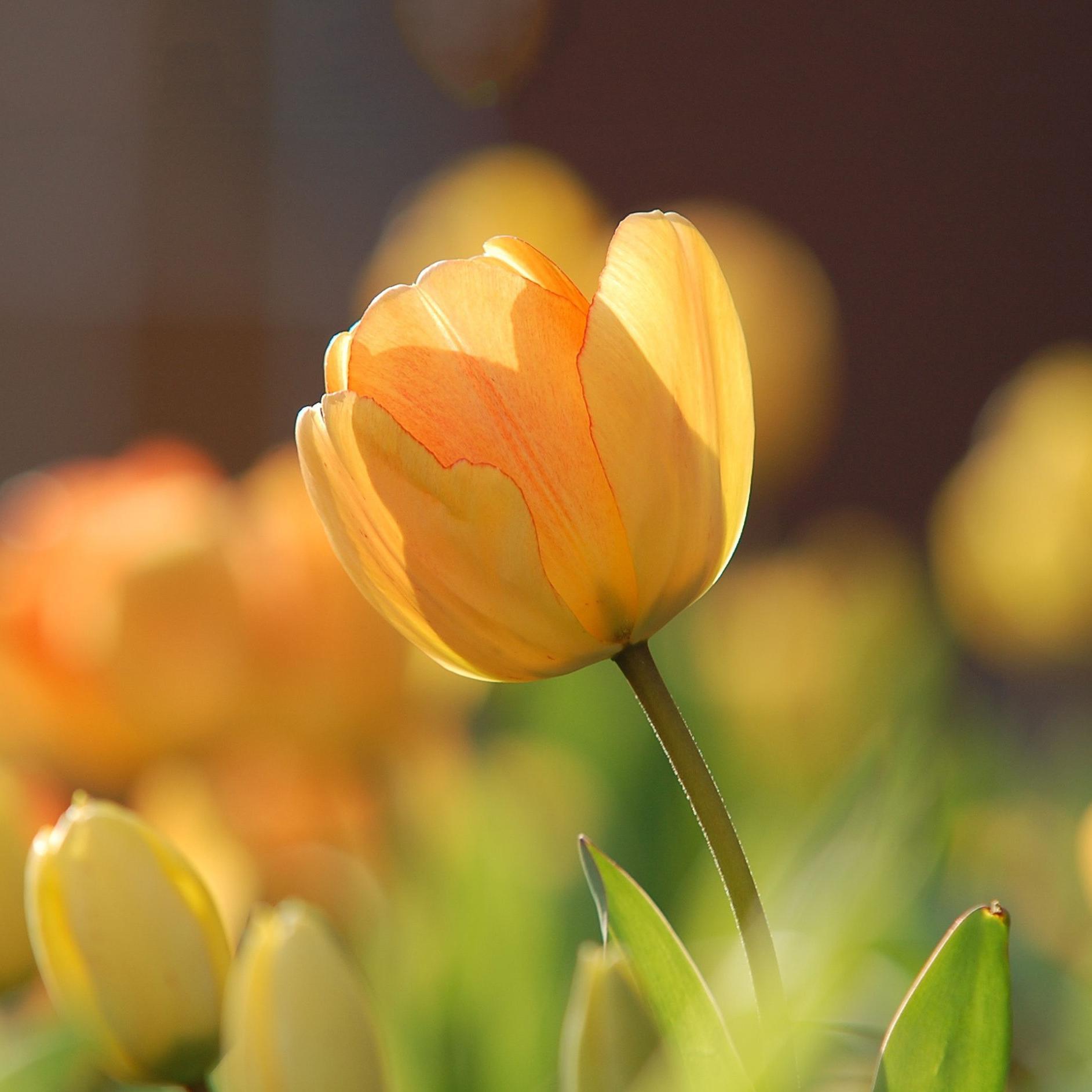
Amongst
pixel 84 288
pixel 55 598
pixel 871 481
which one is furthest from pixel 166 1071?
pixel 84 288

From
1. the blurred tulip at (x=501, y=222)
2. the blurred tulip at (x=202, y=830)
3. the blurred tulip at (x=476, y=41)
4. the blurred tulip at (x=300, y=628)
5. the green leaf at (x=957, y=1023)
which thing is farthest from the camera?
the blurred tulip at (x=476, y=41)

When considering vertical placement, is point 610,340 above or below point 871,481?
above

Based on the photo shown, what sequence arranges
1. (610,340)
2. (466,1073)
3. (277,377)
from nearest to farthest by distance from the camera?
(610,340), (466,1073), (277,377)

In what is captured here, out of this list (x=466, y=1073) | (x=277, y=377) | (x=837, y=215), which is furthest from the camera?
(x=277, y=377)

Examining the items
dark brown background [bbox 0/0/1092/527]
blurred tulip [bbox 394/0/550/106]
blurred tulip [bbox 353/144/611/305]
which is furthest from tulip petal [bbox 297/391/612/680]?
blurred tulip [bbox 394/0/550/106]

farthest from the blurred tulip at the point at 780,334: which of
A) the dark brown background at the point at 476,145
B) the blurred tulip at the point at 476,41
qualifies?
the blurred tulip at the point at 476,41

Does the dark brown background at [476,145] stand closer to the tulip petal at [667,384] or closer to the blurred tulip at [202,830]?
the blurred tulip at [202,830]

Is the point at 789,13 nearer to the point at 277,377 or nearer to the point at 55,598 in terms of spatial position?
the point at 277,377

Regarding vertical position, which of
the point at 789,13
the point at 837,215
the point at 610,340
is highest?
the point at 789,13
